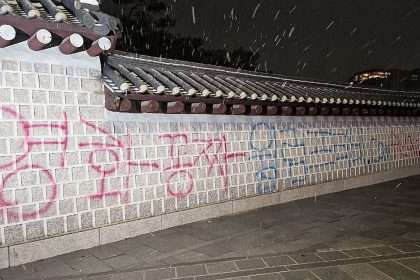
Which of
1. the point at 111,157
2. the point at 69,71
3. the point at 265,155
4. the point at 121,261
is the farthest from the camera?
the point at 265,155

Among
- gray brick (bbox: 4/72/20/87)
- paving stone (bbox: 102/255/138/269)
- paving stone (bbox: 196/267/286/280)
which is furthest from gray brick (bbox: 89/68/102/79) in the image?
paving stone (bbox: 196/267/286/280)

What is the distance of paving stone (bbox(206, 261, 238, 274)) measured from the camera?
5.42 meters

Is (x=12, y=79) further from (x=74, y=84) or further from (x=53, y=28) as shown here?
(x=53, y=28)

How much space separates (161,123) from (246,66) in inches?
814

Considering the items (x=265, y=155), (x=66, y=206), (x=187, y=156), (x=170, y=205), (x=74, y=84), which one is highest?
(x=74, y=84)

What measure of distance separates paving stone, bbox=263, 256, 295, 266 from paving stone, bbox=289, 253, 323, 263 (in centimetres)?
11

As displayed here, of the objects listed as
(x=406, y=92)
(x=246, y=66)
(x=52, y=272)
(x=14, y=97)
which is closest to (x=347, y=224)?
(x=52, y=272)

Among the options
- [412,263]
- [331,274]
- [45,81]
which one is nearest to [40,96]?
[45,81]

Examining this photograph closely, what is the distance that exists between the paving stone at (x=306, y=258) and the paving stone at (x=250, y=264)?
23.2 inches

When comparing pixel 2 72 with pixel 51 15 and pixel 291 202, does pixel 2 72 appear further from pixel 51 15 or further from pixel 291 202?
pixel 291 202

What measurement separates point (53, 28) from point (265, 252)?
16.4ft

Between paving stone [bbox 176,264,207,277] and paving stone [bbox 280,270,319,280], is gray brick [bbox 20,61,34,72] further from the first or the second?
paving stone [bbox 280,270,319,280]

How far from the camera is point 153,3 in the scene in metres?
20.2

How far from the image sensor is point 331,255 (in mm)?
5914
